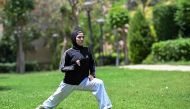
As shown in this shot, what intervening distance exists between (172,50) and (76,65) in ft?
67.3

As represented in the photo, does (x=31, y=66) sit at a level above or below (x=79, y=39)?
below

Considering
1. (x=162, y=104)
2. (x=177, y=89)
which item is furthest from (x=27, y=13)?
(x=162, y=104)

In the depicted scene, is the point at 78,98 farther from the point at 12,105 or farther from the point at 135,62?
the point at 135,62

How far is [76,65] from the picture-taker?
35.1ft

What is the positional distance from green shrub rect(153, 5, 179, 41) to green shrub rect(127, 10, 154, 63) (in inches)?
31.8

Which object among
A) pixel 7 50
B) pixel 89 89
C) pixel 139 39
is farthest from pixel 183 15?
pixel 7 50

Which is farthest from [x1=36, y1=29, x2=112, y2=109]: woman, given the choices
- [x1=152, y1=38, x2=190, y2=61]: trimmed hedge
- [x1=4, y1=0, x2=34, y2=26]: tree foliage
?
[x1=4, y1=0, x2=34, y2=26]: tree foliage

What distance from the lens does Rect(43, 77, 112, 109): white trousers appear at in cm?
1061

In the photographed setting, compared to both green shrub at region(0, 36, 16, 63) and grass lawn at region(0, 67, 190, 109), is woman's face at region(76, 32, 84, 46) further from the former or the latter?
green shrub at region(0, 36, 16, 63)

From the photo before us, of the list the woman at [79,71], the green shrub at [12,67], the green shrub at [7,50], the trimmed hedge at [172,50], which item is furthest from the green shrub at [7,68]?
the woman at [79,71]

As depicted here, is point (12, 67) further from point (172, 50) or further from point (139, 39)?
point (172, 50)

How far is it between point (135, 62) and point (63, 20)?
15.9 m

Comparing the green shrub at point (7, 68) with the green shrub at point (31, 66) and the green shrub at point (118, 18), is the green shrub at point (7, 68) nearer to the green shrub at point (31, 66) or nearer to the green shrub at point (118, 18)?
the green shrub at point (31, 66)

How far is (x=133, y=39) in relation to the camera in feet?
115
